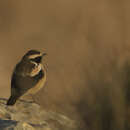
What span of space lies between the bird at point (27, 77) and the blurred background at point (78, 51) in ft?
2.01

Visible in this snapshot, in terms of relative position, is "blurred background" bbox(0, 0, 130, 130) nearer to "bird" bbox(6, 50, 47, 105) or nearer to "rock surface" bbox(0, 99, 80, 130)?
"bird" bbox(6, 50, 47, 105)

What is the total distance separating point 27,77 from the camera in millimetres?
6785

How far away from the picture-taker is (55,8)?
13258 mm

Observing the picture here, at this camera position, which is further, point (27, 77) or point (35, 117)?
point (27, 77)

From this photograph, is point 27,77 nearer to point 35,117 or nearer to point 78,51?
point 35,117

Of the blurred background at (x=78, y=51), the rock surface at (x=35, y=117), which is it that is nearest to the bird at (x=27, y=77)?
the rock surface at (x=35, y=117)

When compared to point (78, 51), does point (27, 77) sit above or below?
above

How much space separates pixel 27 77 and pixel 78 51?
14.7 feet

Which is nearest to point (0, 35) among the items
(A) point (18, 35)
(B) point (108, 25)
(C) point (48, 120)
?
(A) point (18, 35)

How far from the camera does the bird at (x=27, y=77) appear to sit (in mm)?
6633

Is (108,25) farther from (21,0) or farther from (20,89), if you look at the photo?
(20,89)

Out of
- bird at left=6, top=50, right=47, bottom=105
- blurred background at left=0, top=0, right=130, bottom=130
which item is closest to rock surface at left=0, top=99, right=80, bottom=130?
bird at left=6, top=50, right=47, bottom=105

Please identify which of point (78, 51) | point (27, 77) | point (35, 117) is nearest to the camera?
point (35, 117)

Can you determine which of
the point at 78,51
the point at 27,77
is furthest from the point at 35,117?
the point at 78,51
